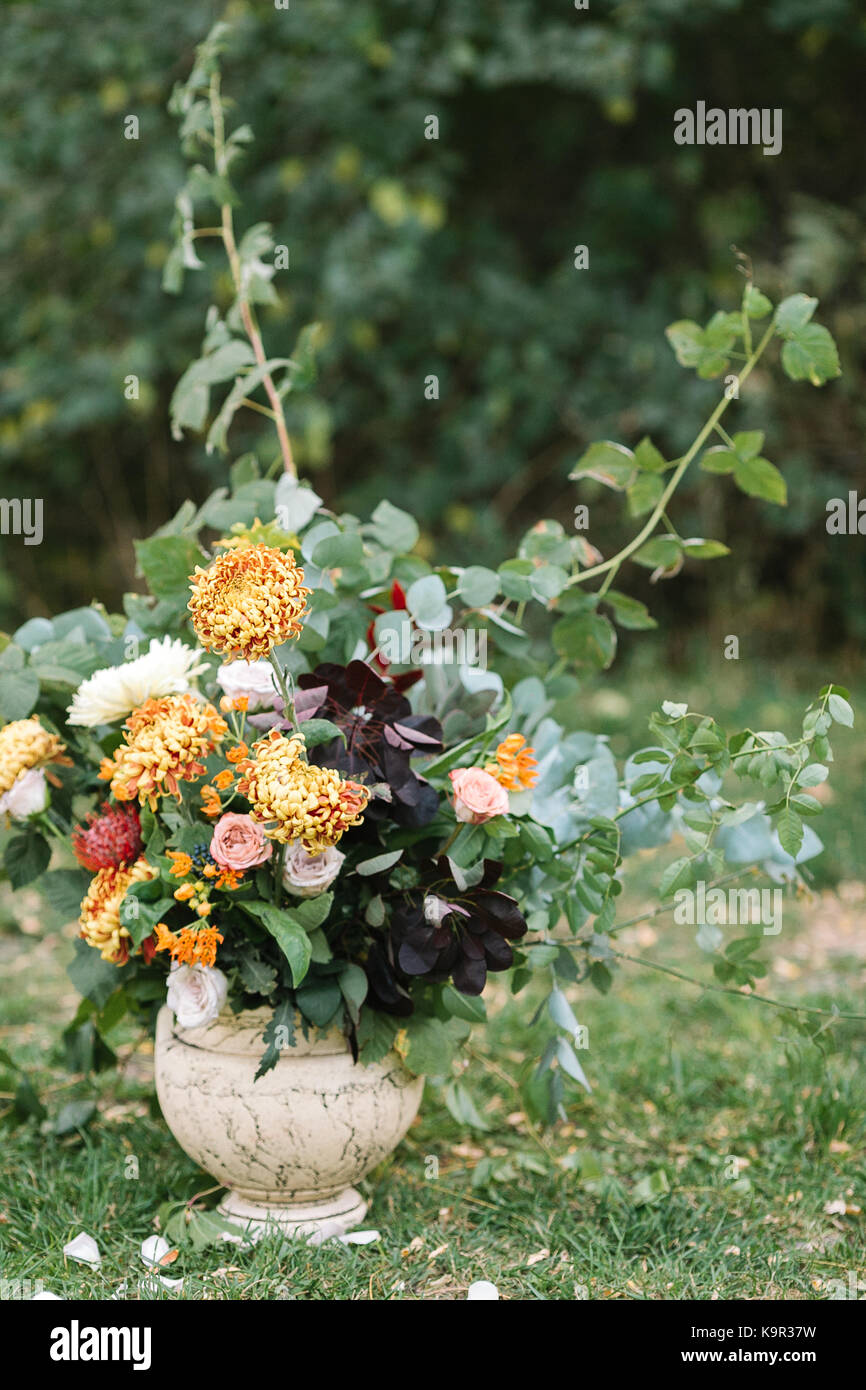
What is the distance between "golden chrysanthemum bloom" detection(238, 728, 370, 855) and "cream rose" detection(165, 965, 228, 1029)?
0.71 ft

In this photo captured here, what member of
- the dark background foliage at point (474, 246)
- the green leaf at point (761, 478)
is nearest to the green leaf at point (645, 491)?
the green leaf at point (761, 478)

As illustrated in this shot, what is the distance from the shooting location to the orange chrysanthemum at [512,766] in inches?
56.9

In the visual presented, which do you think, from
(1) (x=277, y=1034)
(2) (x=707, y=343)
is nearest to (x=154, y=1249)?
(1) (x=277, y=1034)

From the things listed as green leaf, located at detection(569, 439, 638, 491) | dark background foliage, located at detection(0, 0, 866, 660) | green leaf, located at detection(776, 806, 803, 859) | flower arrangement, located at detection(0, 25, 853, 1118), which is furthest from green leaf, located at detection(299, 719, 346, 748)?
dark background foliage, located at detection(0, 0, 866, 660)

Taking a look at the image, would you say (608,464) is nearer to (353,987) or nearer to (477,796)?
(477,796)

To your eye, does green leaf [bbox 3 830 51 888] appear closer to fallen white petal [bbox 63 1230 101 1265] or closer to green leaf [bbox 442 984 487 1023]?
fallen white petal [bbox 63 1230 101 1265]

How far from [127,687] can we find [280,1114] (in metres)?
0.53

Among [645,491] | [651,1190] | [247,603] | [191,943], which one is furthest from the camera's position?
[645,491]

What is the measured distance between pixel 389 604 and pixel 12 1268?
939 mm

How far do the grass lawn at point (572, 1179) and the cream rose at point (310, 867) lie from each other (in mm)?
468

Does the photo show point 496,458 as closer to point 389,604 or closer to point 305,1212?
point 389,604

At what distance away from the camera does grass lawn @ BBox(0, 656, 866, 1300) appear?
1.52 m

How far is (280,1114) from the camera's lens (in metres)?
1.51

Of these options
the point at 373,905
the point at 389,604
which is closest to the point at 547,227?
the point at 389,604
